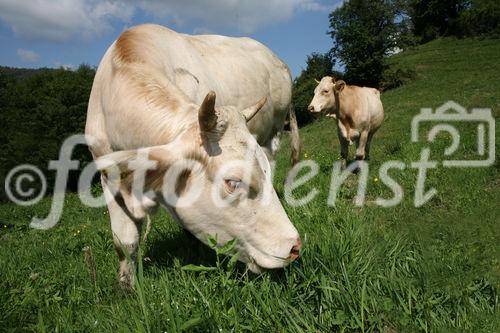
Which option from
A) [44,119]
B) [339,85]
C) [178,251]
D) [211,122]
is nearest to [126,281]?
[178,251]

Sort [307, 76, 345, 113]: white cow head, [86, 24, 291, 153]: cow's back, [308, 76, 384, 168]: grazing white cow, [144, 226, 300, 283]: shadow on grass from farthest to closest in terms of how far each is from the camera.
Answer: [307, 76, 345, 113]: white cow head
[308, 76, 384, 168]: grazing white cow
[144, 226, 300, 283]: shadow on grass
[86, 24, 291, 153]: cow's back

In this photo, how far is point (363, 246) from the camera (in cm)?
332

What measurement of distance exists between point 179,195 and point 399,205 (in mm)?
3529

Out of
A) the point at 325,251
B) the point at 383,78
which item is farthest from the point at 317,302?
the point at 383,78

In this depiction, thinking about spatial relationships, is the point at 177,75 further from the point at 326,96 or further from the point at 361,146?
the point at 326,96

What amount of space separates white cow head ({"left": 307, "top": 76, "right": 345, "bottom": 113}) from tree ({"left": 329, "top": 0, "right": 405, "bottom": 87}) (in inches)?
1217

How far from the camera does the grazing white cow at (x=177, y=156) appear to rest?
9.30ft

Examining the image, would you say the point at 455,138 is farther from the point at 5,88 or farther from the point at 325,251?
the point at 5,88

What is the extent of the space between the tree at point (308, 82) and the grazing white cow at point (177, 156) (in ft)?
117

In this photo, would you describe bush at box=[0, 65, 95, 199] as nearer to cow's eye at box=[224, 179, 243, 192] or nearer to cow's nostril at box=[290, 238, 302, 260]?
cow's eye at box=[224, 179, 243, 192]

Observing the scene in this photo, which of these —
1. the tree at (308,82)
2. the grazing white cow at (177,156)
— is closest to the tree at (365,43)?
the tree at (308,82)

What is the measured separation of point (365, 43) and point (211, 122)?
140 ft

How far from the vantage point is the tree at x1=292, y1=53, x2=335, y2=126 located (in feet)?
136

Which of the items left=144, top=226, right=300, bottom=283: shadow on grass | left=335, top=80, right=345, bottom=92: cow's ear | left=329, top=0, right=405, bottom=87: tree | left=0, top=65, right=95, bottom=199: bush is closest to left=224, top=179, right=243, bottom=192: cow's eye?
left=144, top=226, right=300, bottom=283: shadow on grass
